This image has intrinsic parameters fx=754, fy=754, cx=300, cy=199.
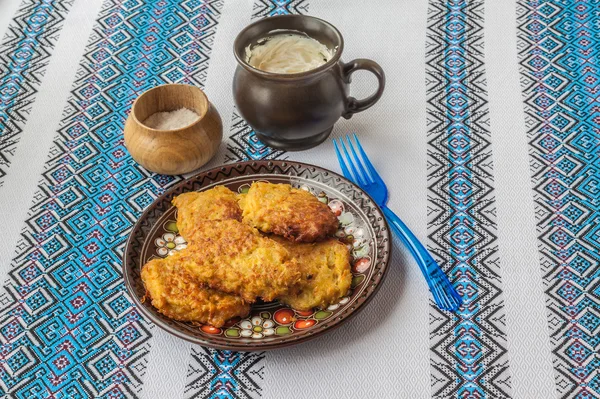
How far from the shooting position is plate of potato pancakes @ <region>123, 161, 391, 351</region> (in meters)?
1.30

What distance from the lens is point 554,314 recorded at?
54.4 inches

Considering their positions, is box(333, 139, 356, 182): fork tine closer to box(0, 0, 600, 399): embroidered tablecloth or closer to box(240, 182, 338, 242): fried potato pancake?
box(0, 0, 600, 399): embroidered tablecloth

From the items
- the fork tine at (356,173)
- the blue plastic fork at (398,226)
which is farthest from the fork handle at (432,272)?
the fork tine at (356,173)

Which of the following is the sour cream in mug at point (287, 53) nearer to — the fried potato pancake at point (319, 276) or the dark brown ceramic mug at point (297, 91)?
the dark brown ceramic mug at point (297, 91)

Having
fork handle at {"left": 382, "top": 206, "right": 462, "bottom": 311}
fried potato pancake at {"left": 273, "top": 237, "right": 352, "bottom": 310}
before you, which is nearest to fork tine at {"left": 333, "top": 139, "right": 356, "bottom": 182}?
fork handle at {"left": 382, "top": 206, "right": 462, "bottom": 311}

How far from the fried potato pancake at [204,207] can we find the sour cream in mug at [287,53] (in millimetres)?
307

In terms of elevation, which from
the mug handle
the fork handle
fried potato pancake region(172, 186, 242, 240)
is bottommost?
the fork handle

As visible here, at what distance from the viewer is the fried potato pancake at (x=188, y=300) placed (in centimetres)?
130

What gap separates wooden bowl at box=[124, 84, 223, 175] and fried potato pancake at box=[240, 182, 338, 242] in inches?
8.2

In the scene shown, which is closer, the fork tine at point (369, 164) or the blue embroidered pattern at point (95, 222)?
the blue embroidered pattern at point (95, 222)

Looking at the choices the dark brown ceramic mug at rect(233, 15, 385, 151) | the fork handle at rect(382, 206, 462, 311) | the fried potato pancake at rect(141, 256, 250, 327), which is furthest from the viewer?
the dark brown ceramic mug at rect(233, 15, 385, 151)

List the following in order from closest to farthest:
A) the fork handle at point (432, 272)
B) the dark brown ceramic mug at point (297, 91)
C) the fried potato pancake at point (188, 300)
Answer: the fried potato pancake at point (188, 300), the fork handle at point (432, 272), the dark brown ceramic mug at point (297, 91)

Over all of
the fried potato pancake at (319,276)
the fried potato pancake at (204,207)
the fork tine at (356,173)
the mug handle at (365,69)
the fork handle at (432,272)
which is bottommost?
Result: the fork handle at (432,272)

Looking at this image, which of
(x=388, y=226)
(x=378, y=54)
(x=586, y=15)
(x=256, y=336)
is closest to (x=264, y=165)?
(x=388, y=226)
